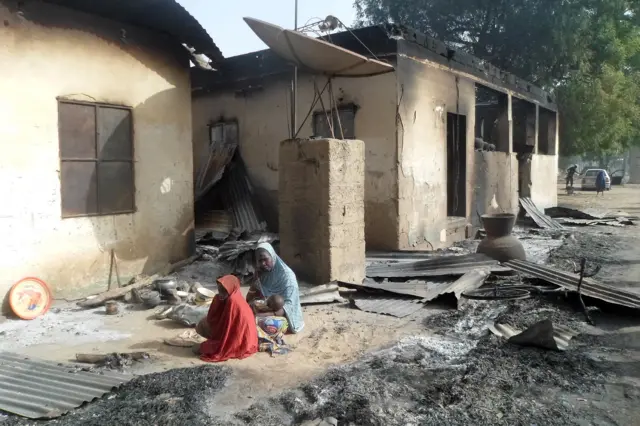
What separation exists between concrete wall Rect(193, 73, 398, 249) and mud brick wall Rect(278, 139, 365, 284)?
93.9 inches

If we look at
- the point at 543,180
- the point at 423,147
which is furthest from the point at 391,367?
the point at 543,180

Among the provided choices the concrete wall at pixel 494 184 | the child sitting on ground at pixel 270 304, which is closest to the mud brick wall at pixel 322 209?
the child sitting on ground at pixel 270 304

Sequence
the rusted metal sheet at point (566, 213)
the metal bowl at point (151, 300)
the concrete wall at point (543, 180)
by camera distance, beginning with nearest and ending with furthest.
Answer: the metal bowl at point (151, 300)
the rusted metal sheet at point (566, 213)
the concrete wall at point (543, 180)

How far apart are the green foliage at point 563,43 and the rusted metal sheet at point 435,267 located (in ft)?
47.7

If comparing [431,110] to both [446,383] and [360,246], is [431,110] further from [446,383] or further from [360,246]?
[446,383]

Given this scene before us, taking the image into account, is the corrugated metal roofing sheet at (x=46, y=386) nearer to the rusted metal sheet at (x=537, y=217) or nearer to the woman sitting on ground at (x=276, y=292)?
the woman sitting on ground at (x=276, y=292)

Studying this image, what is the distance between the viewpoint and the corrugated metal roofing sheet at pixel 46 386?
3740 mm

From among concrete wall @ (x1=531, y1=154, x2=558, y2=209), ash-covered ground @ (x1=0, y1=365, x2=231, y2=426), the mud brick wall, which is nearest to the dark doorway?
the mud brick wall

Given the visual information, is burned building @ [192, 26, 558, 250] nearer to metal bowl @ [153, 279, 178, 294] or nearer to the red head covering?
metal bowl @ [153, 279, 178, 294]

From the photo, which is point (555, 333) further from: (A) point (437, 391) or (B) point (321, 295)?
(B) point (321, 295)

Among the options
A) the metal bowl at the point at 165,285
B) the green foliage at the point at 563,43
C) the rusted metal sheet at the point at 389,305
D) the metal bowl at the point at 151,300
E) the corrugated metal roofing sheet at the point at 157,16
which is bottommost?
the rusted metal sheet at the point at 389,305

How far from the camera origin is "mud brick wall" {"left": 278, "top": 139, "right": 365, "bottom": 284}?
705 centimetres

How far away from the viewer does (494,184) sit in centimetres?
1422

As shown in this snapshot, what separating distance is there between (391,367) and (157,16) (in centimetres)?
596
